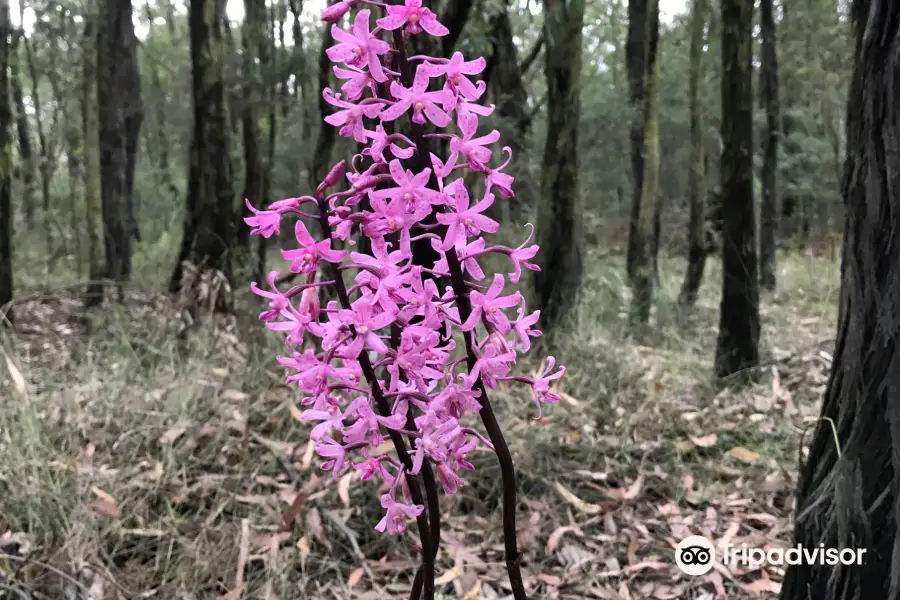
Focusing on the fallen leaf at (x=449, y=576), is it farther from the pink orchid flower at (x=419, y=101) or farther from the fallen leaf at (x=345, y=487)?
the pink orchid flower at (x=419, y=101)

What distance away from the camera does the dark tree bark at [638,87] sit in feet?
22.7

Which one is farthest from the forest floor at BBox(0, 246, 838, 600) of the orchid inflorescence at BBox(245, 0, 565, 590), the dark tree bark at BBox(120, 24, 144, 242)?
the dark tree bark at BBox(120, 24, 144, 242)

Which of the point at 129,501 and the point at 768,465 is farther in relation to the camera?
the point at 768,465

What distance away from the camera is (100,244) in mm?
8008

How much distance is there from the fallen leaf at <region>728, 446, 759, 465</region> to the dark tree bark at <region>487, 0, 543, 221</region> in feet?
17.0

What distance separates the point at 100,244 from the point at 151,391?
490 cm

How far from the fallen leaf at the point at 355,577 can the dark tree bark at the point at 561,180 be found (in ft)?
10.3

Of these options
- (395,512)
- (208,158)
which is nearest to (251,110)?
(208,158)

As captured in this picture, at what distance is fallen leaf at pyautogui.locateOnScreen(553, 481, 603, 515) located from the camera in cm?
317

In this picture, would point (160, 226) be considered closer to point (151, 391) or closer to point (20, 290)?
point (20, 290)

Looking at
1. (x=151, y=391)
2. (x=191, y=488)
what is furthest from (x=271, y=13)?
(x=191, y=488)

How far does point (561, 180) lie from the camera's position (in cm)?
570

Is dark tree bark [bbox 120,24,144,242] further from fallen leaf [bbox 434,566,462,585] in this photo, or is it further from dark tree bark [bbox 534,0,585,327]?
fallen leaf [bbox 434,566,462,585]

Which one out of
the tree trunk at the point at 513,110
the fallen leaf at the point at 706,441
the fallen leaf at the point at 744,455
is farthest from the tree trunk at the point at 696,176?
the fallen leaf at the point at 744,455
